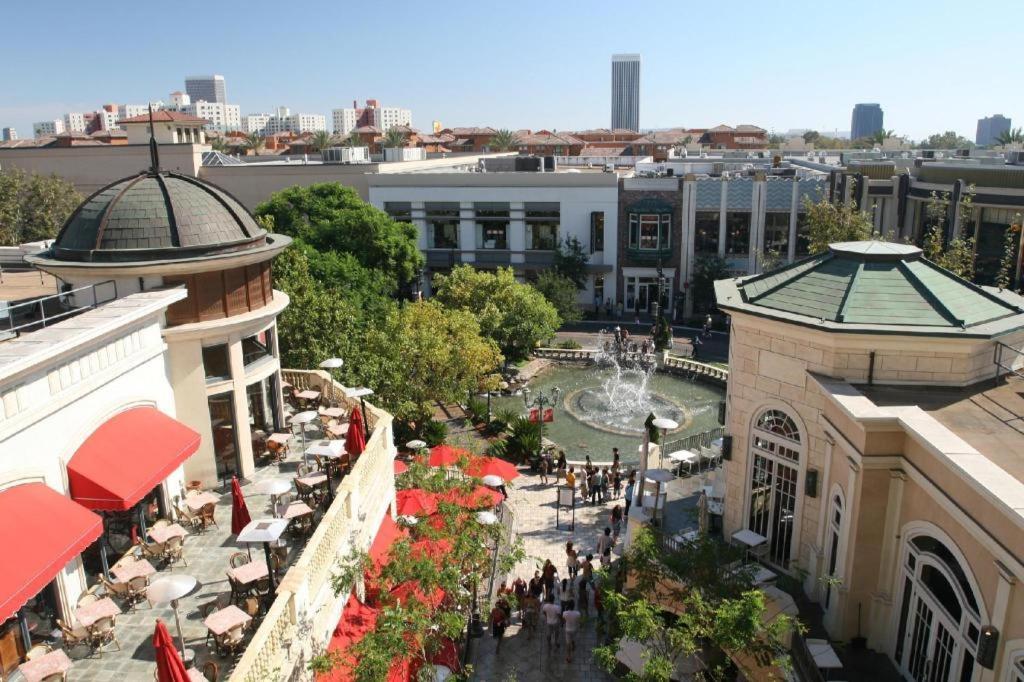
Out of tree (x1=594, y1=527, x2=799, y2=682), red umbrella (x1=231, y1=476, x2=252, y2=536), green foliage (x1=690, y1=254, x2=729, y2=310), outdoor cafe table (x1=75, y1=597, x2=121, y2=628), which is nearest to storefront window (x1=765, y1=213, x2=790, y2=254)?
green foliage (x1=690, y1=254, x2=729, y2=310)

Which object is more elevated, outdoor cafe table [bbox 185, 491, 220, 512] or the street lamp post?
outdoor cafe table [bbox 185, 491, 220, 512]

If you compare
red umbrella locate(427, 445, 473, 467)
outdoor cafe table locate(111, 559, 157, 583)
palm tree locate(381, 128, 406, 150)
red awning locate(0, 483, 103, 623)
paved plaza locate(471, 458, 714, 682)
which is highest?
palm tree locate(381, 128, 406, 150)

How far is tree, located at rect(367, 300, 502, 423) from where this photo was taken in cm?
3000

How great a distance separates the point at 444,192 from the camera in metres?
58.4

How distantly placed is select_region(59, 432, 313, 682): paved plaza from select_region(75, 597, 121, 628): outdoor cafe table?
57cm

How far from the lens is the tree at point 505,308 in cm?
4175

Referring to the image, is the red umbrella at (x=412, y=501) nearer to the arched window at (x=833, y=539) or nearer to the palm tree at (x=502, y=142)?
the arched window at (x=833, y=539)

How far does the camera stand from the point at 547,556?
914 inches

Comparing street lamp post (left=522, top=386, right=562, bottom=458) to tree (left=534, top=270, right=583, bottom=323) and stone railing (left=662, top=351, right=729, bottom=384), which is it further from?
tree (left=534, top=270, right=583, bottom=323)

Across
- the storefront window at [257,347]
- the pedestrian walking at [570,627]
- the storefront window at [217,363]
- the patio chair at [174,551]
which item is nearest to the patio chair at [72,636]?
the patio chair at [174,551]

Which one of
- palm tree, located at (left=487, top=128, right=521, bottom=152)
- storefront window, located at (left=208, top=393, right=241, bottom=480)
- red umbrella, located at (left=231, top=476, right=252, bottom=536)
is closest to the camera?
red umbrella, located at (left=231, top=476, right=252, bottom=536)

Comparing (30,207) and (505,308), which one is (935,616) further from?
(30,207)

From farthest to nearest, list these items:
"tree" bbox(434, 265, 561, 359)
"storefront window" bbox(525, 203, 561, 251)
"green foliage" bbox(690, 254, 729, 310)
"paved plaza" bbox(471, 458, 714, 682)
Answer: "storefront window" bbox(525, 203, 561, 251) → "green foliage" bbox(690, 254, 729, 310) → "tree" bbox(434, 265, 561, 359) → "paved plaza" bbox(471, 458, 714, 682)

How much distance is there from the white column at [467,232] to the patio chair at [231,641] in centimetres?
4732
